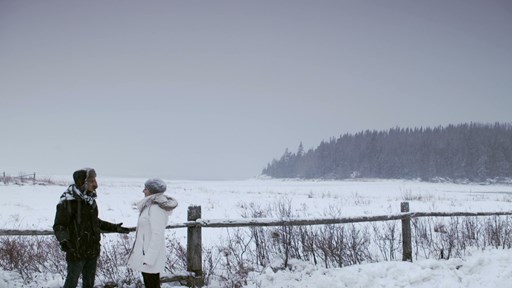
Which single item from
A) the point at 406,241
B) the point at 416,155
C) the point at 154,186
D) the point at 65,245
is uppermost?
the point at 416,155

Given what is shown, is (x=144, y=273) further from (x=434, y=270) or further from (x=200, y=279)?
(x=434, y=270)

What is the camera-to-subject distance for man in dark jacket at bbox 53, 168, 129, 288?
4566 millimetres

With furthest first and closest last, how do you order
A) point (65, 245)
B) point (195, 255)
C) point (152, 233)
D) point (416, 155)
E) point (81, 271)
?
point (416, 155) < point (195, 255) < point (81, 271) < point (152, 233) < point (65, 245)

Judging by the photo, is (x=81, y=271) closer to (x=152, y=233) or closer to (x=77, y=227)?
(x=77, y=227)

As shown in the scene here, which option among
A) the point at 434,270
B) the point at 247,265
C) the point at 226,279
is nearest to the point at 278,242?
the point at 247,265

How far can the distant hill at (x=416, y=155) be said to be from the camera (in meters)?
109

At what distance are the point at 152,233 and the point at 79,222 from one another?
863 mm

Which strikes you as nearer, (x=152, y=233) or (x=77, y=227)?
(x=77, y=227)

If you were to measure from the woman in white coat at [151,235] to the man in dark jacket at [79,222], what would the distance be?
537mm

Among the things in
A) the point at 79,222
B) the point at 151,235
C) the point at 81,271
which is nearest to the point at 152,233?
the point at 151,235

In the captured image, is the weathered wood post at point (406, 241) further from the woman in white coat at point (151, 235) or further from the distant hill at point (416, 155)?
the distant hill at point (416, 155)

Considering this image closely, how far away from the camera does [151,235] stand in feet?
15.8

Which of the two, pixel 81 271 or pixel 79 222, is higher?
pixel 79 222

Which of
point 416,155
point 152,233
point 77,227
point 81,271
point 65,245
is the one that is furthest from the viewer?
point 416,155
